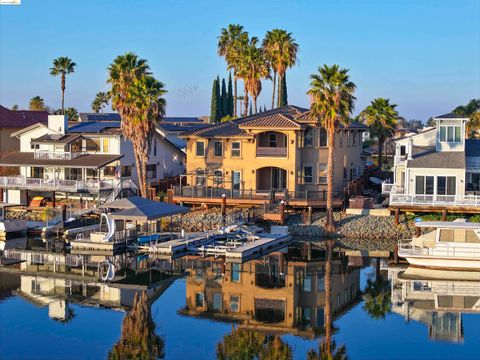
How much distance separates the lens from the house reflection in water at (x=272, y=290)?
31578 mm

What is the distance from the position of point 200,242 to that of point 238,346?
2032 cm

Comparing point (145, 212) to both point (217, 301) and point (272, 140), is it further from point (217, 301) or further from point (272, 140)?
point (272, 140)

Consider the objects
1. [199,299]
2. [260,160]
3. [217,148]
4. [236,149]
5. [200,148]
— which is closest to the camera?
[199,299]

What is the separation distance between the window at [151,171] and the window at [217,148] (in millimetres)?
8208

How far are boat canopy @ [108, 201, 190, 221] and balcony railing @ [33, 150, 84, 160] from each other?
15882 millimetres

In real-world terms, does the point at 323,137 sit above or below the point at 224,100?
below

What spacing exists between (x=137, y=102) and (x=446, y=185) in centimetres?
2277

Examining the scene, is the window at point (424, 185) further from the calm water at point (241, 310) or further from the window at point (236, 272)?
the window at point (236, 272)

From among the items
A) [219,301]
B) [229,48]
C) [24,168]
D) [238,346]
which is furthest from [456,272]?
[229,48]

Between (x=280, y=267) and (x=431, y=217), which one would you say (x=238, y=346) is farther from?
(x=431, y=217)

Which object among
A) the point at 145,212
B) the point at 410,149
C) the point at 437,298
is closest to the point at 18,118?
the point at 145,212

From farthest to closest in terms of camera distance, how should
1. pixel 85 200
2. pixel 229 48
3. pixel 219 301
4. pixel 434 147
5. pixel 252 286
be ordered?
pixel 229 48
pixel 85 200
pixel 434 147
pixel 252 286
pixel 219 301

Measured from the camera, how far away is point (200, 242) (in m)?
47.5

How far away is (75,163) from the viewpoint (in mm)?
60125
